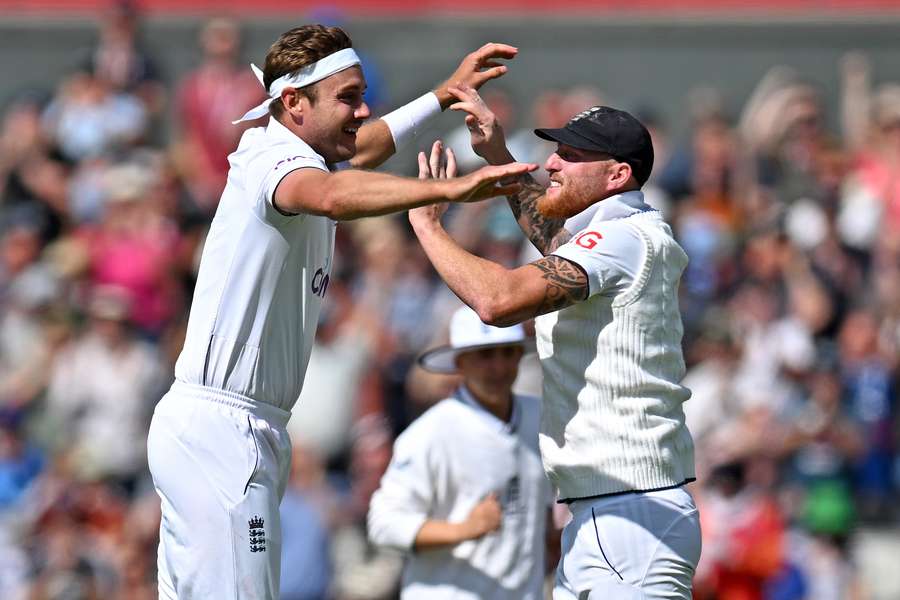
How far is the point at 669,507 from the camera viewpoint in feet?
18.8

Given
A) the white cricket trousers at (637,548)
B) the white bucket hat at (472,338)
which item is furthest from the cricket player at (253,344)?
the white bucket hat at (472,338)

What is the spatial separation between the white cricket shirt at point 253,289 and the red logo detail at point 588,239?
3.02ft

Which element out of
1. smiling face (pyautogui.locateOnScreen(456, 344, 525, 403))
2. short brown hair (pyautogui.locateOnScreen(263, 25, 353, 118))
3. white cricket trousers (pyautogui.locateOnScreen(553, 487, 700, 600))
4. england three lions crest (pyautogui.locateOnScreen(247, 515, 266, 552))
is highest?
short brown hair (pyautogui.locateOnScreen(263, 25, 353, 118))

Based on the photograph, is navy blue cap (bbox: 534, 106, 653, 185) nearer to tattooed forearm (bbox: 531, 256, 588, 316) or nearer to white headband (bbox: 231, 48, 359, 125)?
tattooed forearm (bbox: 531, 256, 588, 316)

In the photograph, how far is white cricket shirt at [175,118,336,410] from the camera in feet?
18.4

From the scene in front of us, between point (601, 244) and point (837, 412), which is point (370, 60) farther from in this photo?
point (601, 244)

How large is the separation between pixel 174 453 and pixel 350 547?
557 centimetres

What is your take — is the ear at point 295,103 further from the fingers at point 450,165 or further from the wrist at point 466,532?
the wrist at point 466,532

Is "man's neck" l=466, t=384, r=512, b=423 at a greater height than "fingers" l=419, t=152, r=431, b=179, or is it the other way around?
"fingers" l=419, t=152, r=431, b=179

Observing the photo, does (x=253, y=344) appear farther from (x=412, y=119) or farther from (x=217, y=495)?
(x=412, y=119)

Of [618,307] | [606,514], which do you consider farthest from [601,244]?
[606,514]

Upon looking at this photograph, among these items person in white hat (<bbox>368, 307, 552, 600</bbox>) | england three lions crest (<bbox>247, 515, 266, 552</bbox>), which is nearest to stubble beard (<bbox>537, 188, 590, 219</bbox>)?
person in white hat (<bbox>368, 307, 552, 600</bbox>)

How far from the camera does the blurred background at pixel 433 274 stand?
10.9 m

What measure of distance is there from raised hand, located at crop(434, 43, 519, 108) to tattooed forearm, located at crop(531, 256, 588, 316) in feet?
3.62
